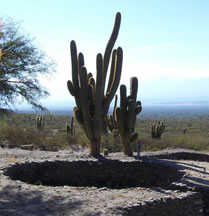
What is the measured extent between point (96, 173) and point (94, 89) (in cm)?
410

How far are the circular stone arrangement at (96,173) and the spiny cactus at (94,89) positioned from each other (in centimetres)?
250

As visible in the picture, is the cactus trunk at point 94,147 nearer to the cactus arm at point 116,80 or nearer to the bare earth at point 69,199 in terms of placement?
the cactus arm at point 116,80

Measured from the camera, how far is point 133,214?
8.52 metres

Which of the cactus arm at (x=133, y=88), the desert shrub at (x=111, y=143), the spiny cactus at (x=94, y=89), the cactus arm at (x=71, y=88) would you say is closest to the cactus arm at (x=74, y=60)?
the spiny cactus at (x=94, y=89)

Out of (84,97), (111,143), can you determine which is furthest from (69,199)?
(111,143)

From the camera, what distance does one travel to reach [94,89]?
17.1m

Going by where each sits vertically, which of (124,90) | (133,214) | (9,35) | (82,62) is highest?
(9,35)

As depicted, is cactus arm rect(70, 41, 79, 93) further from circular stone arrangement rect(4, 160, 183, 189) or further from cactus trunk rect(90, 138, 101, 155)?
circular stone arrangement rect(4, 160, 183, 189)

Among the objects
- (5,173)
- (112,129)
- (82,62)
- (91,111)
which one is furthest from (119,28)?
(5,173)

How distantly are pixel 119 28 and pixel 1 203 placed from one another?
37.8 ft

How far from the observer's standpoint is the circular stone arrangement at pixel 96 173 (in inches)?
547

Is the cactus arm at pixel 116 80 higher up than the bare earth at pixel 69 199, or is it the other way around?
the cactus arm at pixel 116 80

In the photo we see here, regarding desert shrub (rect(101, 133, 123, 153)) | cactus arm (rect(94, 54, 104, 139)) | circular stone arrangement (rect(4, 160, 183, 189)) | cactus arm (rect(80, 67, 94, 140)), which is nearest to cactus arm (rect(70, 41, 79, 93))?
cactus arm (rect(80, 67, 94, 140))

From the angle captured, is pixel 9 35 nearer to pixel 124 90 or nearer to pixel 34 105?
pixel 34 105
